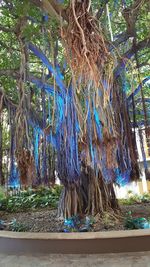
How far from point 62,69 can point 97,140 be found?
2.16 m

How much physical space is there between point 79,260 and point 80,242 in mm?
207

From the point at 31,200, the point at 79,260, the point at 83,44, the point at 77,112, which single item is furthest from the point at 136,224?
the point at 31,200

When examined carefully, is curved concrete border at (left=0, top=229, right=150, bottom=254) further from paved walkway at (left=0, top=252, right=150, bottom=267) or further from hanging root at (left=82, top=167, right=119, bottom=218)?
hanging root at (left=82, top=167, right=119, bottom=218)

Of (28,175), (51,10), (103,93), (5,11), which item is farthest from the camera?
(5,11)

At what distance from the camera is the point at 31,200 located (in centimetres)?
586

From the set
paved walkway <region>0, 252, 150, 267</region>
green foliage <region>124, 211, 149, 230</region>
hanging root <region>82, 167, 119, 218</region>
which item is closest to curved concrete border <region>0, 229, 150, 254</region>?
paved walkway <region>0, 252, 150, 267</region>

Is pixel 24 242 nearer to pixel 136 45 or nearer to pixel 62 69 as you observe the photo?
pixel 62 69

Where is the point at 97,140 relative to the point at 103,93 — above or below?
below

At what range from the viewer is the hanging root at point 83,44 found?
138 cm

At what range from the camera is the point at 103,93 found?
1.49 m

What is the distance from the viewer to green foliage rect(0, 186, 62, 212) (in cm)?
548

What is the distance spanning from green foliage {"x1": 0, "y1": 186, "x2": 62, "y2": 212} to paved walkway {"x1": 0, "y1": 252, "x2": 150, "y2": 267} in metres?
3.19

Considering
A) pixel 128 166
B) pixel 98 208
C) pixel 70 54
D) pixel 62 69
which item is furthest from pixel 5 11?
pixel 98 208

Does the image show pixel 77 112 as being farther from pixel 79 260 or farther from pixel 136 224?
pixel 136 224
